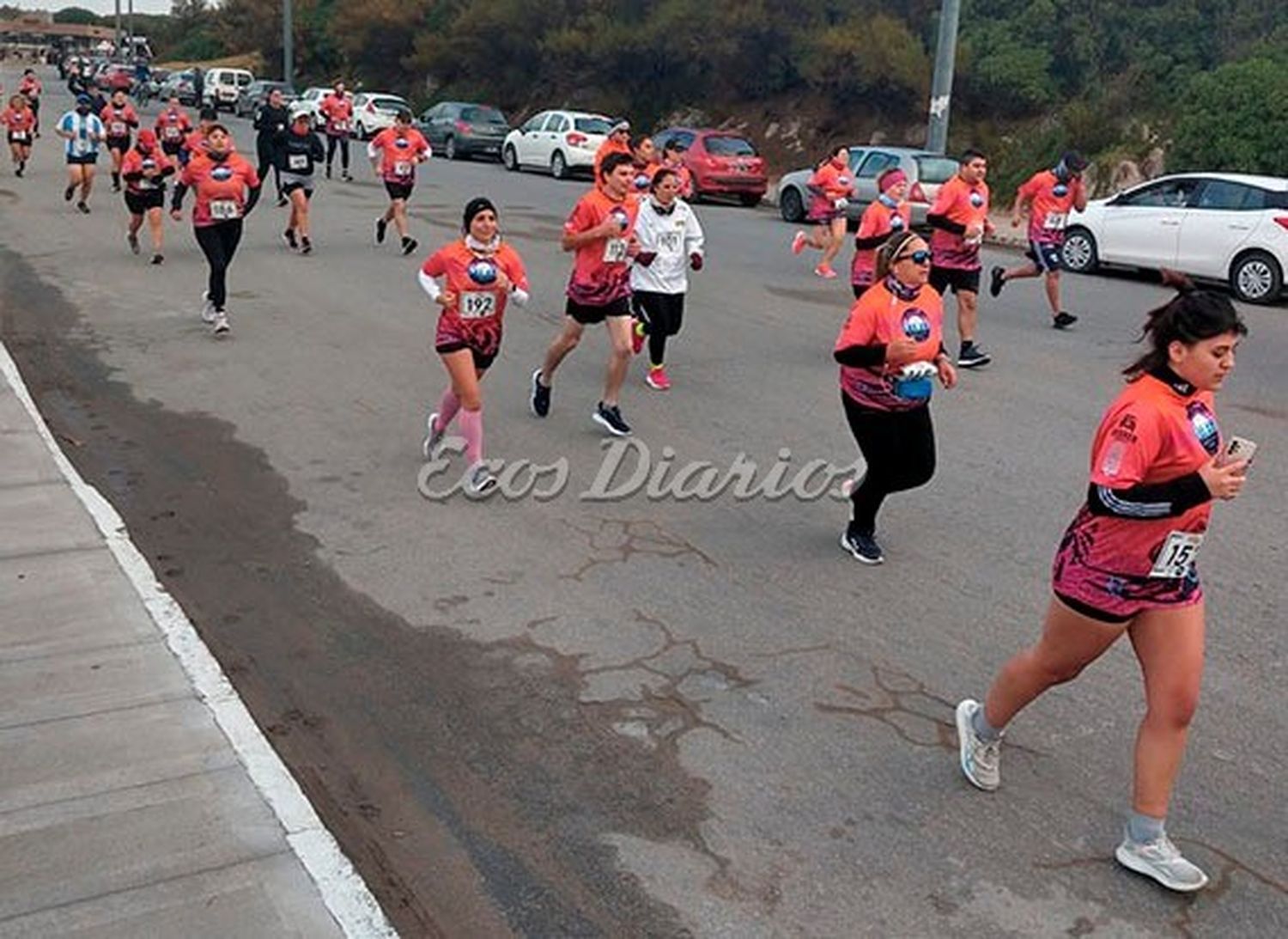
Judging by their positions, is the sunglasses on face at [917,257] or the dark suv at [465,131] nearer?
the sunglasses on face at [917,257]

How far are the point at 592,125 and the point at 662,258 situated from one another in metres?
23.1

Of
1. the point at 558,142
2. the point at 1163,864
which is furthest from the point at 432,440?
the point at 558,142

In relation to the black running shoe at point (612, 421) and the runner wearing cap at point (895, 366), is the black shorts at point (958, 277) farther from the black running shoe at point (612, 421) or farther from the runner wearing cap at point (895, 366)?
the runner wearing cap at point (895, 366)

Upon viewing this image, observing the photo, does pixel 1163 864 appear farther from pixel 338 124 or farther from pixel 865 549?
pixel 338 124

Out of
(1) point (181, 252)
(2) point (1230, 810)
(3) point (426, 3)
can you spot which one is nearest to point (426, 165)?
(1) point (181, 252)

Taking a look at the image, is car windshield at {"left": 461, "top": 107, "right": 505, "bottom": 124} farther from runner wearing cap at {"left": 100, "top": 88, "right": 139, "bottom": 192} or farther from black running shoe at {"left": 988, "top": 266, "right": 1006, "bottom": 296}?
black running shoe at {"left": 988, "top": 266, "right": 1006, "bottom": 296}

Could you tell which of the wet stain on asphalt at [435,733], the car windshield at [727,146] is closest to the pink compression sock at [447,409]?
the wet stain on asphalt at [435,733]

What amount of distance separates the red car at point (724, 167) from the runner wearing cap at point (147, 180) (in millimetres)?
12509

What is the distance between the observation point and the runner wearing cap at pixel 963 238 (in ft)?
34.8

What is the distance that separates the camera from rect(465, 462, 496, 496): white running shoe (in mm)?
7461

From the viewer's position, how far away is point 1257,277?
15.4m

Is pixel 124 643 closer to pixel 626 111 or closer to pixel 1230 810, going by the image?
pixel 1230 810

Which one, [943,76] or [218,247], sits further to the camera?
[943,76]

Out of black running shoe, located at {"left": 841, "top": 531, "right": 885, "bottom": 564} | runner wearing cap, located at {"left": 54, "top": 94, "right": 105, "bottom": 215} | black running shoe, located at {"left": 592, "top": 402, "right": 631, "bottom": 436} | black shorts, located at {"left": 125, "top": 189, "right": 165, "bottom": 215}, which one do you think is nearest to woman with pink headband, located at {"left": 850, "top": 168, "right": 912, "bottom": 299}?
black running shoe, located at {"left": 592, "top": 402, "right": 631, "bottom": 436}
